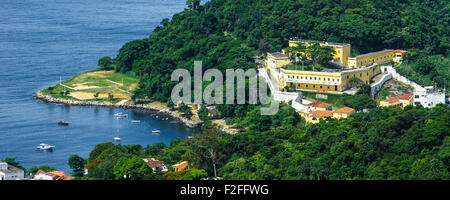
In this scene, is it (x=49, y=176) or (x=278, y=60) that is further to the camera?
(x=278, y=60)

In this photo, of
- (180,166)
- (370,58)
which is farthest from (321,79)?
(180,166)

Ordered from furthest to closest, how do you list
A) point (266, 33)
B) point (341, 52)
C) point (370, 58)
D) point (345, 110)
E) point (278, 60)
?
point (266, 33)
point (370, 58)
point (341, 52)
point (278, 60)
point (345, 110)

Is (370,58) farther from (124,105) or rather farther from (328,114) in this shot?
(124,105)

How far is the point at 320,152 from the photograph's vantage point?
26.2 metres

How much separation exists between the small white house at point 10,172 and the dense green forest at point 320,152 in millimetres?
2657

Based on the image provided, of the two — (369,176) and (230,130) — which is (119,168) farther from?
(230,130)

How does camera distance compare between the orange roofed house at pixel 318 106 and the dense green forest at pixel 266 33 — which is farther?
the dense green forest at pixel 266 33

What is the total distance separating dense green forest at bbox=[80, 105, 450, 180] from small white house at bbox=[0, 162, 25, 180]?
2657 mm

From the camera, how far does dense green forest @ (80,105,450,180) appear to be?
23.1 metres

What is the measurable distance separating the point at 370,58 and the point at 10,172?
2076 centimetres

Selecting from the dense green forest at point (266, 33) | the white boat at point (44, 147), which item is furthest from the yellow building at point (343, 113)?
the white boat at point (44, 147)

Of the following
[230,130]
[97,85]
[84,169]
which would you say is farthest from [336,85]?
[97,85]

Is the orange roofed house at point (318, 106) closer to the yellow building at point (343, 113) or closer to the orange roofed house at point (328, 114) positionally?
the orange roofed house at point (328, 114)

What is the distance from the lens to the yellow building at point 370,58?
1512 inches
